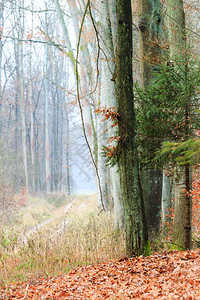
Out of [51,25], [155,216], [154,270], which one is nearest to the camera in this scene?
[154,270]

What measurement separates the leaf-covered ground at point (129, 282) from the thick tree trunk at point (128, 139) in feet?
1.42

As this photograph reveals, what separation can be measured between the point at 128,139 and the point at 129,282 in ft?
6.48

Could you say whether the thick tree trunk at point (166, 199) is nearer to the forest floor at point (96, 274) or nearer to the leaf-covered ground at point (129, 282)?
the forest floor at point (96, 274)

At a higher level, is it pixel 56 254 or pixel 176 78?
pixel 176 78

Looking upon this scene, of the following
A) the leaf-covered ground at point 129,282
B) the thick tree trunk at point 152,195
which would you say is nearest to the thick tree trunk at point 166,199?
the thick tree trunk at point 152,195

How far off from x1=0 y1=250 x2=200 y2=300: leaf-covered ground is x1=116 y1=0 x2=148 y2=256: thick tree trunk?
433 mm

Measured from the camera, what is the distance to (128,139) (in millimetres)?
4559

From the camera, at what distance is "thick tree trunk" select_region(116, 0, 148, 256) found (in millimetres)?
4547

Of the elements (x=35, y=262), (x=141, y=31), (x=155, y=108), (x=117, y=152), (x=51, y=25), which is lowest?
(x=35, y=262)

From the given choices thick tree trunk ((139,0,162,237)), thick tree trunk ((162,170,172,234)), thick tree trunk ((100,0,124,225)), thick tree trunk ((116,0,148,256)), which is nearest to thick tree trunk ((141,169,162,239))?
thick tree trunk ((139,0,162,237))

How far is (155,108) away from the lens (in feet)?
16.1

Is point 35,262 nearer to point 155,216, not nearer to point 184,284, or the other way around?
point 155,216

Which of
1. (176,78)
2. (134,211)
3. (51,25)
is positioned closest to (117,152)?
(134,211)

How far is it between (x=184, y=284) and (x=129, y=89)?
2732 mm
